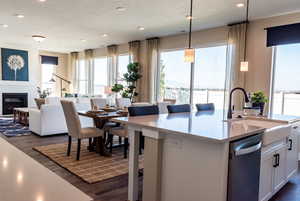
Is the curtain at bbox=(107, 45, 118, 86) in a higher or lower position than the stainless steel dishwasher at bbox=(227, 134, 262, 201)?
higher

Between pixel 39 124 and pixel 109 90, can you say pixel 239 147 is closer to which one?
pixel 39 124

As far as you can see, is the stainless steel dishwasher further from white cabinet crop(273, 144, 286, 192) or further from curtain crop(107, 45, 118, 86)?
curtain crop(107, 45, 118, 86)

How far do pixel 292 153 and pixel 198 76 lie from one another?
13.1 feet

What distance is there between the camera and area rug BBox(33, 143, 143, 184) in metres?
3.36

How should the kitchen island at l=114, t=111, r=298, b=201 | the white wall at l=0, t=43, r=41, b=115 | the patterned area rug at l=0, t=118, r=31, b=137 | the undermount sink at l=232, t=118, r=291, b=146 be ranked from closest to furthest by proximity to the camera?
the kitchen island at l=114, t=111, r=298, b=201 < the undermount sink at l=232, t=118, r=291, b=146 < the patterned area rug at l=0, t=118, r=31, b=137 < the white wall at l=0, t=43, r=41, b=115

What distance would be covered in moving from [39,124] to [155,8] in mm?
3894

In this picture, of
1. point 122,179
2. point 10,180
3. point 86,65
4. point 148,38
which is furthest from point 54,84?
point 10,180

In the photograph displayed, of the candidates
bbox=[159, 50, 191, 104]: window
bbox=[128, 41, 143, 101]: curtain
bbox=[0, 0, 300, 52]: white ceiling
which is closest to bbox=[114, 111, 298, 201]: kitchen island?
bbox=[0, 0, 300, 52]: white ceiling

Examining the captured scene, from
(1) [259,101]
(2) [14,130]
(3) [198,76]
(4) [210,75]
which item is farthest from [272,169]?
(2) [14,130]

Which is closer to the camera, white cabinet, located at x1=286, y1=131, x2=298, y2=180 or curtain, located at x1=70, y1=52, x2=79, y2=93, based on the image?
white cabinet, located at x1=286, y1=131, x2=298, y2=180

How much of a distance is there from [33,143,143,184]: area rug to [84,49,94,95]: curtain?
6.07 metres

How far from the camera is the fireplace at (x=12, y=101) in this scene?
939 centimetres

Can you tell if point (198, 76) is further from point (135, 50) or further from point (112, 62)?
point (112, 62)

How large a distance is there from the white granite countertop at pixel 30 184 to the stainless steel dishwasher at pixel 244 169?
1.47 metres
